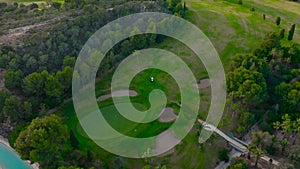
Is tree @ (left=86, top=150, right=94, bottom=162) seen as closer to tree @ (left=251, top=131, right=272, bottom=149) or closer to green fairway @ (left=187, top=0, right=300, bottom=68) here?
tree @ (left=251, top=131, right=272, bottom=149)

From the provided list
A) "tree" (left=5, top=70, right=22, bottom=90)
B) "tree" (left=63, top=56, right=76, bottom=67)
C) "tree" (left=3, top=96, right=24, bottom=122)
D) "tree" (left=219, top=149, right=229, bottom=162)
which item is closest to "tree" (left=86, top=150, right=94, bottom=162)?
"tree" (left=3, top=96, right=24, bottom=122)

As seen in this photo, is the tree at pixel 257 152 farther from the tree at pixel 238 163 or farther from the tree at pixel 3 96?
the tree at pixel 3 96

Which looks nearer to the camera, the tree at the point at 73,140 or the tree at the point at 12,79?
the tree at the point at 73,140

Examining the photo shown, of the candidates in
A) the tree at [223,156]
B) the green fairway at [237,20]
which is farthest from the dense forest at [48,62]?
the tree at [223,156]

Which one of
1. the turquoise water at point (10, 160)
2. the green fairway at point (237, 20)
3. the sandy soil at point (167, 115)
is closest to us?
the turquoise water at point (10, 160)

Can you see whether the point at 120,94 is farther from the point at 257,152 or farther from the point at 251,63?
the point at 257,152

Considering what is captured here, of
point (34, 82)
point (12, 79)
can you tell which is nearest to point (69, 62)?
point (34, 82)
